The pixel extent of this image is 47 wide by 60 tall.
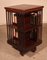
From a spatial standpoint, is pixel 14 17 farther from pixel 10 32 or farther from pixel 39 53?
pixel 39 53

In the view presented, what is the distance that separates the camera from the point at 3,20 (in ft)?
8.44

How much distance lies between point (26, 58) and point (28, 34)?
0.29 meters

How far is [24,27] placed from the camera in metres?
1.47

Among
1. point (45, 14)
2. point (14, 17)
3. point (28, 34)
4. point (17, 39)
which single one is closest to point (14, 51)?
point (17, 39)

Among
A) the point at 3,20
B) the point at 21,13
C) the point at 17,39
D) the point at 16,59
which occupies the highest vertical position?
the point at 21,13

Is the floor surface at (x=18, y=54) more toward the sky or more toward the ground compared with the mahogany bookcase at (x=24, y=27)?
more toward the ground

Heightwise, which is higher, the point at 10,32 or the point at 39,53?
the point at 10,32

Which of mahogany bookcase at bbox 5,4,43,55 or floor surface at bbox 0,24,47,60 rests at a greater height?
mahogany bookcase at bbox 5,4,43,55

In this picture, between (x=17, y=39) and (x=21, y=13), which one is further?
(x=17, y=39)

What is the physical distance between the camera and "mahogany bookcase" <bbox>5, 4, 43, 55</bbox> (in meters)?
1.47

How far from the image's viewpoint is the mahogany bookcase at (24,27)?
4.81 feet

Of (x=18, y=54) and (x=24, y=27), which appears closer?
(x=24, y=27)

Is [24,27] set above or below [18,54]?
above

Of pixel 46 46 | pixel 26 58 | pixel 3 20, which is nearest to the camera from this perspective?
pixel 26 58
